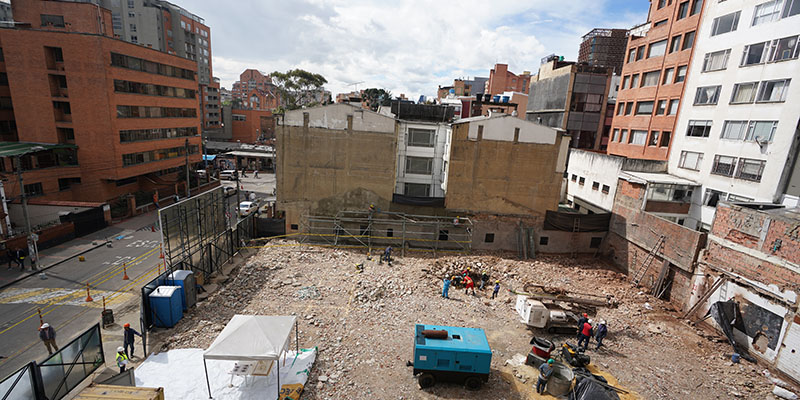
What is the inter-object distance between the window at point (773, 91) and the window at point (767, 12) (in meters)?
4.46

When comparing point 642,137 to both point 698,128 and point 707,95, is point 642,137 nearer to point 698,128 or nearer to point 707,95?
point 698,128

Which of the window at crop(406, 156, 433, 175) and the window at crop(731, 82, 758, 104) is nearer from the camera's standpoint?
the window at crop(731, 82, 758, 104)

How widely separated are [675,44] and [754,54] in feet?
25.5

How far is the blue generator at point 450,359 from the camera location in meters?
12.6

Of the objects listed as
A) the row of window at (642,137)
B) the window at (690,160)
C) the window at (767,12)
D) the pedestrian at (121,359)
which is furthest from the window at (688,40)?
the pedestrian at (121,359)

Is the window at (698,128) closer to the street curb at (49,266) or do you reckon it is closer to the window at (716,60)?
the window at (716,60)

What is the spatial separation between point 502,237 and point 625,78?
79.8 ft

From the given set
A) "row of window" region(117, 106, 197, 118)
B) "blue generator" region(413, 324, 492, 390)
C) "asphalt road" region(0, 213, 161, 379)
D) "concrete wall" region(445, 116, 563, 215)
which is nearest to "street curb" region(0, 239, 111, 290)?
"asphalt road" region(0, 213, 161, 379)

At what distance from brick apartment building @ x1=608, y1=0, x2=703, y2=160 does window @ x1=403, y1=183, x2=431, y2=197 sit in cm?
2167

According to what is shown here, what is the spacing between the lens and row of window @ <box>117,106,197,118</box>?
36.6 metres

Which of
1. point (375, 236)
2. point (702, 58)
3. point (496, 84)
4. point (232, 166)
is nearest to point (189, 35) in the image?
point (232, 166)

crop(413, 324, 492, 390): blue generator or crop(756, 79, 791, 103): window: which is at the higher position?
crop(756, 79, 791, 103): window

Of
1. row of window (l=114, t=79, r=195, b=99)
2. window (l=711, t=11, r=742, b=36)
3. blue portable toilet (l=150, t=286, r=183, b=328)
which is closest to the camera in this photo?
blue portable toilet (l=150, t=286, r=183, b=328)

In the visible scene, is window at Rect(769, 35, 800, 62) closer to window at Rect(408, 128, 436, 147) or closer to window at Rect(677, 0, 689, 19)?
window at Rect(677, 0, 689, 19)
